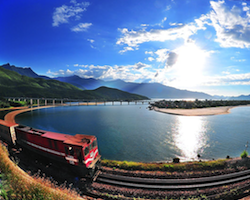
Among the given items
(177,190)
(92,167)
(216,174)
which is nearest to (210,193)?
(177,190)

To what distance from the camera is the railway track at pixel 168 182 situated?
15148mm

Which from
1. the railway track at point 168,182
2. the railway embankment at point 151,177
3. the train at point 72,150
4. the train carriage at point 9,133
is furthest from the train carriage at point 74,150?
the train carriage at point 9,133

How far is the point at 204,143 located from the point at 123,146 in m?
24.2

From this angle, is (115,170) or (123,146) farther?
Result: (123,146)

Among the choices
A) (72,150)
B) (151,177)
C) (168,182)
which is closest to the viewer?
(72,150)

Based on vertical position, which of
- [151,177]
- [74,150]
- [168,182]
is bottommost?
[151,177]

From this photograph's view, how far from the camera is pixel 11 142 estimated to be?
80.7 feet

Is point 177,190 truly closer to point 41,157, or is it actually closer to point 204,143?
point 41,157

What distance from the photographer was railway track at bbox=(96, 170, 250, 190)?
15148 mm

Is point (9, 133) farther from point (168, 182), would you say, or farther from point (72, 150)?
point (168, 182)

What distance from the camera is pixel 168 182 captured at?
52.4 feet

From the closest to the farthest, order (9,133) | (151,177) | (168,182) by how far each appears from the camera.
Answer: (168,182)
(151,177)
(9,133)

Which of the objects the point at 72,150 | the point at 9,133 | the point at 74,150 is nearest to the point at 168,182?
the point at 74,150

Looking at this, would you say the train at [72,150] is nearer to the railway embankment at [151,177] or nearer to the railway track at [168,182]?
the railway embankment at [151,177]
